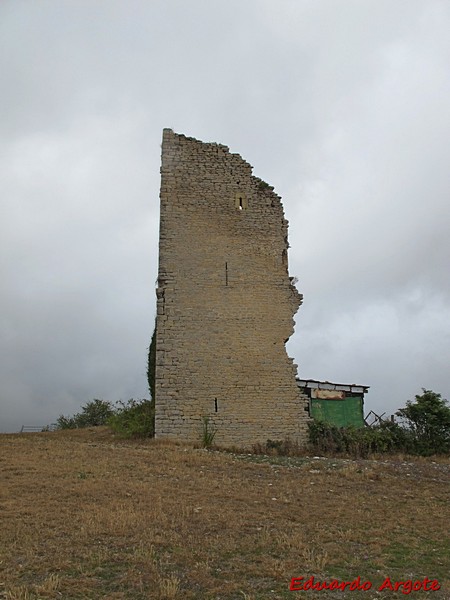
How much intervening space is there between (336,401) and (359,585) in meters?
13.4

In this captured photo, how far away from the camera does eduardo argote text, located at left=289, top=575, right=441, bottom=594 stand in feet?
17.6

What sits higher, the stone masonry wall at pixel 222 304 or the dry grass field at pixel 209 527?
the stone masonry wall at pixel 222 304

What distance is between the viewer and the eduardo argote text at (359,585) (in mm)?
5352


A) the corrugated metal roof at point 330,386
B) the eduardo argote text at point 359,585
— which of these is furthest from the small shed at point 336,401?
the eduardo argote text at point 359,585

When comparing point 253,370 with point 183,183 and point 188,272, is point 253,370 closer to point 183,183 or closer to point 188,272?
point 188,272

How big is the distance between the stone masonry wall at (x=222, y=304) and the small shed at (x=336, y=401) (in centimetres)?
206

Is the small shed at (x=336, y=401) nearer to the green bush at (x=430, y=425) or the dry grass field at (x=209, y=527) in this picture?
the green bush at (x=430, y=425)

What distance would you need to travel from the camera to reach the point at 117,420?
1784cm

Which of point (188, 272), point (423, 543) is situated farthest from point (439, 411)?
point (423, 543)

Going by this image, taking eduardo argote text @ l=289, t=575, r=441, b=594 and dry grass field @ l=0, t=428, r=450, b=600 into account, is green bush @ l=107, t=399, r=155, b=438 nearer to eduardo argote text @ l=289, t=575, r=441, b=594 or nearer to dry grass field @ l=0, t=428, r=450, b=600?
dry grass field @ l=0, t=428, r=450, b=600

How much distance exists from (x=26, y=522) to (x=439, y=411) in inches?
520

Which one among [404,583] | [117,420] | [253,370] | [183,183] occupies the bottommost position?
[404,583]

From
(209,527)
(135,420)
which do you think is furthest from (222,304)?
(209,527)

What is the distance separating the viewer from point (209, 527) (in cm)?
726
